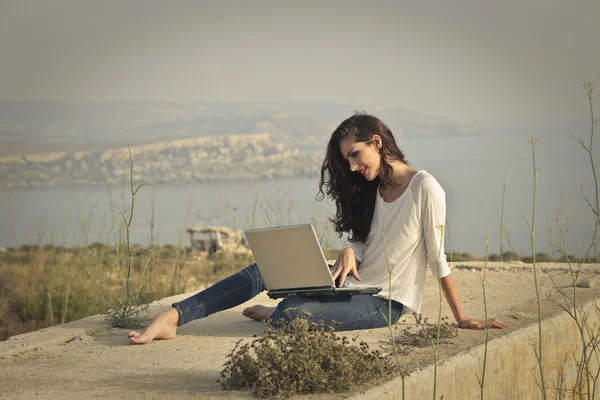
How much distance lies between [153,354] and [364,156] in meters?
1.47

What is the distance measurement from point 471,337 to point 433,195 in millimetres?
734

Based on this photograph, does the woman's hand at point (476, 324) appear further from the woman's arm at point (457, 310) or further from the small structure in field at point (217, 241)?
the small structure in field at point (217, 241)

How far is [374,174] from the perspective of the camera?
14.3 ft

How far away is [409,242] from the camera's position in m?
4.29

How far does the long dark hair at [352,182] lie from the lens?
4363 mm

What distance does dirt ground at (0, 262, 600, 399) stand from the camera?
11.7 feet

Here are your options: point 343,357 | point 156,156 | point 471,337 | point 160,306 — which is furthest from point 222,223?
point 156,156

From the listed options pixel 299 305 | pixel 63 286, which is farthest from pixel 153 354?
pixel 63 286

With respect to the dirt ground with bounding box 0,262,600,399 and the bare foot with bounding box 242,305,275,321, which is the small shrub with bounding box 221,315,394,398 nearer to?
the dirt ground with bounding box 0,262,600,399

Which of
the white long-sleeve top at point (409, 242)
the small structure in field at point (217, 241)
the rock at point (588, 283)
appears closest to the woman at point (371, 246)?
the white long-sleeve top at point (409, 242)

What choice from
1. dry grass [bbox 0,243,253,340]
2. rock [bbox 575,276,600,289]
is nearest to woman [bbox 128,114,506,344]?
rock [bbox 575,276,600,289]

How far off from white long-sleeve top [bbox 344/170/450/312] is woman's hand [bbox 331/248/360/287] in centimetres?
15

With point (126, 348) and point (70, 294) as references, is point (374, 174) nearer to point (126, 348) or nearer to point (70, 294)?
point (126, 348)

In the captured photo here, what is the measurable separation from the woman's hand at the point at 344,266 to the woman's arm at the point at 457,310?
1.49ft
